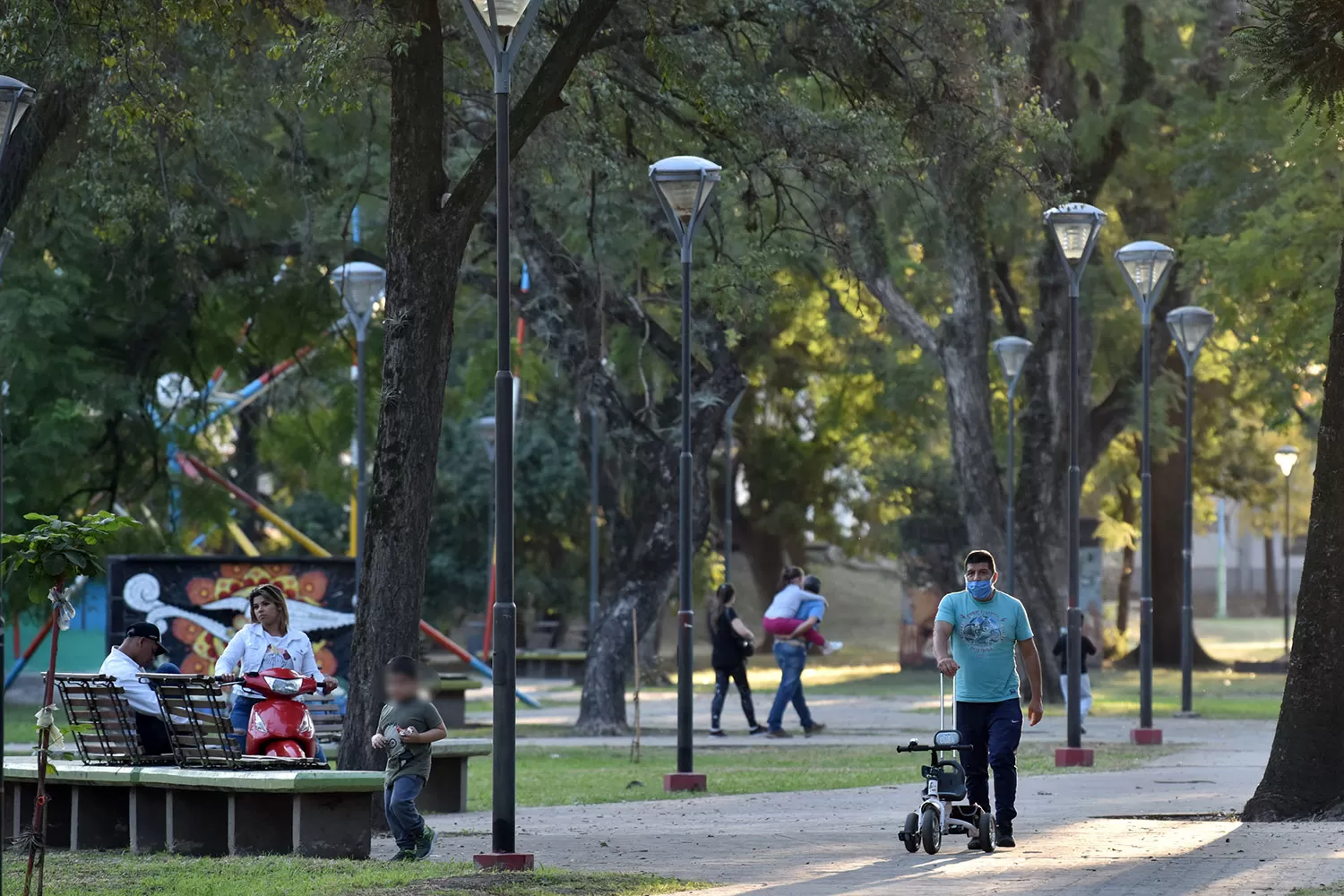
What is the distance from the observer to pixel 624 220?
85.6 feet

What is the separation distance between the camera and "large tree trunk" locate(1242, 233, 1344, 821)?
13.5m

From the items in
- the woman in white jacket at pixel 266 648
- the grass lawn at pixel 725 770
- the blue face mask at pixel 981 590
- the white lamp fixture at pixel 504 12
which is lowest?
the grass lawn at pixel 725 770

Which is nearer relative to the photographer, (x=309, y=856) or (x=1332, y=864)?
(x=1332, y=864)

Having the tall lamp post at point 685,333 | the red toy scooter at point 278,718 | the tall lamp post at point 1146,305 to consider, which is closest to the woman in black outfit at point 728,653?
the tall lamp post at point 1146,305

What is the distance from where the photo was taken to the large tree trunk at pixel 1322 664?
13.5m

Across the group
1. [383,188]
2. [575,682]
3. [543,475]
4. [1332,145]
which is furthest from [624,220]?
[543,475]

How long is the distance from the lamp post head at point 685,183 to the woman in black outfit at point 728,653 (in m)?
8.62

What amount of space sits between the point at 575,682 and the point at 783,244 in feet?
80.7

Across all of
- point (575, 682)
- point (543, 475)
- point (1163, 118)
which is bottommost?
point (575, 682)

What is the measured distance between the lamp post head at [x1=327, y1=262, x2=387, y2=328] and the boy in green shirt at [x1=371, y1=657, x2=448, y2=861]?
12706 millimetres

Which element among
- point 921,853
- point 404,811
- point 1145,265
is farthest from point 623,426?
point 404,811

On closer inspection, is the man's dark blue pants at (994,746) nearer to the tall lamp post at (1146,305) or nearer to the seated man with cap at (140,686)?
the seated man with cap at (140,686)

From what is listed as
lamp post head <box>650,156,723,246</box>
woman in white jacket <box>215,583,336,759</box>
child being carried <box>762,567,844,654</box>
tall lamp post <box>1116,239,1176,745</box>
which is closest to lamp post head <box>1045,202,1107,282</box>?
tall lamp post <box>1116,239,1176,745</box>

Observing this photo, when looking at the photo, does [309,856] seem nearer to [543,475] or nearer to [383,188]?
[383,188]
